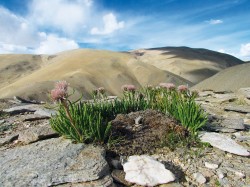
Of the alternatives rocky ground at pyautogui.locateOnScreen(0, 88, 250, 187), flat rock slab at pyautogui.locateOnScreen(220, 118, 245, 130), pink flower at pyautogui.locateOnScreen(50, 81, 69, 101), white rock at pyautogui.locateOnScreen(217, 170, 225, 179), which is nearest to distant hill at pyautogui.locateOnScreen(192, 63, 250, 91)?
flat rock slab at pyautogui.locateOnScreen(220, 118, 245, 130)

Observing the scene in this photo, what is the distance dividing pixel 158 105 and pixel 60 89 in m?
3.57

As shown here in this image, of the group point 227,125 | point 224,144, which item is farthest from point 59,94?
point 227,125

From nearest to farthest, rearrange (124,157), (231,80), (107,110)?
(124,157) < (107,110) < (231,80)

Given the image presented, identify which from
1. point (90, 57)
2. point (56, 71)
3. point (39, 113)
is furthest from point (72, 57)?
point (39, 113)

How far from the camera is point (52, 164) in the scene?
5234mm

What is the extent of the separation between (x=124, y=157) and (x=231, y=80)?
16849 mm

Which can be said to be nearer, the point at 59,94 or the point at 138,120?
the point at 59,94

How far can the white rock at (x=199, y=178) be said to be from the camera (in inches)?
202

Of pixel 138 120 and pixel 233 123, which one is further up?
pixel 138 120

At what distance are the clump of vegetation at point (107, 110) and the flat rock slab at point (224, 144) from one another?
0.85ft

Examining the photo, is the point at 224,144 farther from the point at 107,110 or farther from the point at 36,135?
the point at 36,135

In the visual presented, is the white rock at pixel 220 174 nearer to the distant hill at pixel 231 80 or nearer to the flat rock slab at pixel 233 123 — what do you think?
the flat rock slab at pixel 233 123

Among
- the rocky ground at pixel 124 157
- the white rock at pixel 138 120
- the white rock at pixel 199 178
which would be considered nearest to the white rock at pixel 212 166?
the rocky ground at pixel 124 157

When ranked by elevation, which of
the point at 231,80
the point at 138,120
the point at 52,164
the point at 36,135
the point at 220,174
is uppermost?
the point at 138,120
